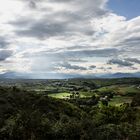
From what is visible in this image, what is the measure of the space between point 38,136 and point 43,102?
7088 centimetres

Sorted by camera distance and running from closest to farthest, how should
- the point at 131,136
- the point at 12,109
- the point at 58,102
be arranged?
the point at 131,136 → the point at 12,109 → the point at 58,102

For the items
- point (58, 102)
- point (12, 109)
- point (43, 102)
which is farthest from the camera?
point (58, 102)

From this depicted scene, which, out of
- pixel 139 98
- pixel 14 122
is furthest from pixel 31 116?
pixel 139 98

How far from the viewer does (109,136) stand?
3569 centimetres

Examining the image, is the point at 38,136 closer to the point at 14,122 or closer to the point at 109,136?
the point at 14,122

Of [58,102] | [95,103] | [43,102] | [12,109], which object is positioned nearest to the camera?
[12,109]

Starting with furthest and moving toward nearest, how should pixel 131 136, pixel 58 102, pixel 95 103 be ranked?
1. pixel 95 103
2. pixel 58 102
3. pixel 131 136

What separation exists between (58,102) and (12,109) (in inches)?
1596

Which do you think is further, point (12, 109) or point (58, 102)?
point (58, 102)

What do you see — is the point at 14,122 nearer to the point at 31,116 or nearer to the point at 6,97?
the point at 31,116

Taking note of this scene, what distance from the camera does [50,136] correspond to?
3775 cm

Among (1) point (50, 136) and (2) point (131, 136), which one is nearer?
(2) point (131, 136)

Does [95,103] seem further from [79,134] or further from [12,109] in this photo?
[79,134]

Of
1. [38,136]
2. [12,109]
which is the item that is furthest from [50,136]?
[12,109]
